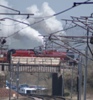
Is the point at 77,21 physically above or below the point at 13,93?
above

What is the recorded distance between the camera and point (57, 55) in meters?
72.9

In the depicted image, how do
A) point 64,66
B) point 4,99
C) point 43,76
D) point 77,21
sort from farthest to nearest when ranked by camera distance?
point 43,76 → point 64,66 → point 4,99 → point 77,21

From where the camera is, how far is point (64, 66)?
69500mm

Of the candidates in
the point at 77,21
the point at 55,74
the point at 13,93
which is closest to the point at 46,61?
the point at 55,74

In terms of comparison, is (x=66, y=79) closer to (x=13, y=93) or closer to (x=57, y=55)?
(x=57, y=55)

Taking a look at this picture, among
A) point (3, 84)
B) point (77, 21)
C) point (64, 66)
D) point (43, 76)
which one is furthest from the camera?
point (43, 76)

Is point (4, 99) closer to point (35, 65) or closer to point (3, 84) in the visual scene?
point (35, 65)

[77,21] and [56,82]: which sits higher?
[77,21]

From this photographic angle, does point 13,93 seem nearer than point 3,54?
Yes

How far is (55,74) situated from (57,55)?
119 inches

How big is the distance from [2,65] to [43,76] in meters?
29.8

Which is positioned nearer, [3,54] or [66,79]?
[3,54]

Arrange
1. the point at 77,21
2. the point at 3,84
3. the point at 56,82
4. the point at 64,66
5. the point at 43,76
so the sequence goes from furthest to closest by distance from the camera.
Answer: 1. the point at 43,76
2. the point at 3,84
3. the point at 56,82
4. the point at 64,66
5. the point at 77,21

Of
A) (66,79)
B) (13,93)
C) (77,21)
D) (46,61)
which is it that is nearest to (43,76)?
(66,79)
